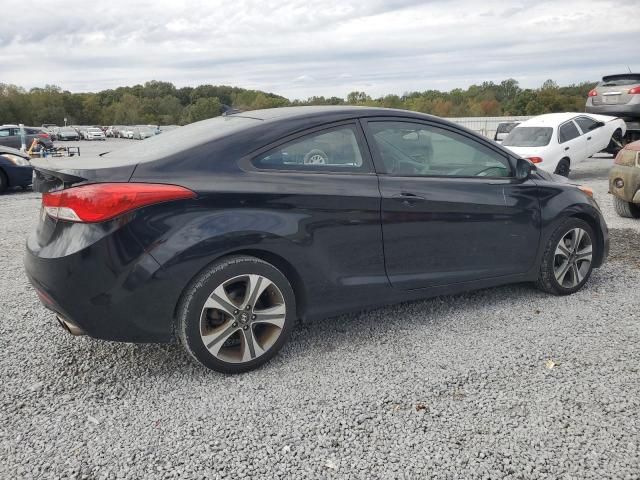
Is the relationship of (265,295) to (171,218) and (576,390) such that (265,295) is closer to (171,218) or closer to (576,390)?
(171,218)

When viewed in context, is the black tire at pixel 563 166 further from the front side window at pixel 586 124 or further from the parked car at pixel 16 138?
the parked car at pixel 16 138

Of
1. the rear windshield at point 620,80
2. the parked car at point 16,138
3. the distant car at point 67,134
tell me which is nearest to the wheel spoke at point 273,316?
the rear windshield at point 620,80

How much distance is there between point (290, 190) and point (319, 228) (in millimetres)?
293

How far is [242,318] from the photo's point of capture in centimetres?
316

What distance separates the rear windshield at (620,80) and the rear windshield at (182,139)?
14467 mm

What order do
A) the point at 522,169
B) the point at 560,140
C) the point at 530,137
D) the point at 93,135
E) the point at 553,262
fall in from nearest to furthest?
the point at 522,169
the point at 553,262
the point at 560,140
the point at 530,137
the point at 93,135

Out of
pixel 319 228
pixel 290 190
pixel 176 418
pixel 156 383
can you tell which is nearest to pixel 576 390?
pixel 319 228

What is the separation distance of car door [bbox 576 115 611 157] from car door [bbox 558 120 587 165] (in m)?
0.19

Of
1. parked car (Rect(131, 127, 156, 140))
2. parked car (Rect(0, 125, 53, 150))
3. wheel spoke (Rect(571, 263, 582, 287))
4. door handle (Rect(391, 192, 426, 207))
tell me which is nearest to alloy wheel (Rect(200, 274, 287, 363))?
door handle (Rect(391, 192, 426, 207))

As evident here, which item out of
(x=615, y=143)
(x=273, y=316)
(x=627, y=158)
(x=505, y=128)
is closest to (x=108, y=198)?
(x=273, y=316)

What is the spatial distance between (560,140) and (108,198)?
37.5 feet

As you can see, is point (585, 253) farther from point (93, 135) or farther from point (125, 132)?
point (125, 132)

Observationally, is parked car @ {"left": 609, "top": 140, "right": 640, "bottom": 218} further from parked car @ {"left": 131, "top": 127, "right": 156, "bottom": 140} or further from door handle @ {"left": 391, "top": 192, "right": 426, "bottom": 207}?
parked car @ {"left": 131, "top": 127, "right": 156, "bottom": 140}

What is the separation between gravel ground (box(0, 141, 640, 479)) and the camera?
244cm
